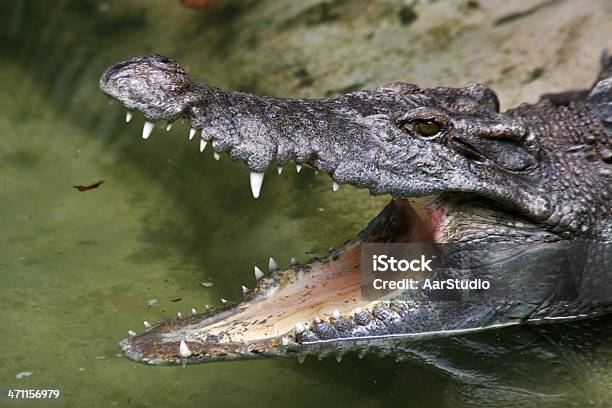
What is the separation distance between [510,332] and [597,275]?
1.56 feet

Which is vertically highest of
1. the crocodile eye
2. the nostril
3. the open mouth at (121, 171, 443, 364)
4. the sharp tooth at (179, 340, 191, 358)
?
the nostril

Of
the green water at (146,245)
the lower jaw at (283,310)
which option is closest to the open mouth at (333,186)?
the lower jaw at (283,310)

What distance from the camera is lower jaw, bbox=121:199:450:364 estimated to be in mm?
4211

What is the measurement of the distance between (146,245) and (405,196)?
5.40 feet

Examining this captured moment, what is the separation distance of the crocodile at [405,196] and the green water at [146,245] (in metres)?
0.17

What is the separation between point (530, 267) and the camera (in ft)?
15.4

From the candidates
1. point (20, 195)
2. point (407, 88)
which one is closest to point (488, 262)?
point (407, 88)

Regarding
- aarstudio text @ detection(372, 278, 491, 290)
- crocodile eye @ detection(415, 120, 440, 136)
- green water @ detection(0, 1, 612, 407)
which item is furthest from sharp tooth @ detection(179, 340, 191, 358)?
crocodile eye @ detection(415, 120, 440, 136)

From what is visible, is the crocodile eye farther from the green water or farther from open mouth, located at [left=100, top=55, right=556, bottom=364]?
the green water

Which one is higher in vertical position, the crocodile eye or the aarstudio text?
the crocodile eye

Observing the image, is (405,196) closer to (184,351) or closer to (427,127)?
(427,127)

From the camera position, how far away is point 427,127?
14.8 feet

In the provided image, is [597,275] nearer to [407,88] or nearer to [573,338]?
[573,338]

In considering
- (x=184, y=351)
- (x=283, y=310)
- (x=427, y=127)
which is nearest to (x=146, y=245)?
(x=283, y=310)
